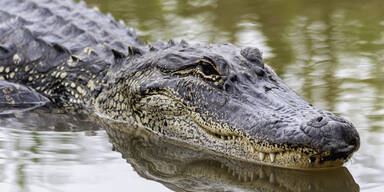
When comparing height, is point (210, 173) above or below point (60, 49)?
below

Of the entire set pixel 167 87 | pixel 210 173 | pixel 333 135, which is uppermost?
pixel 167 87

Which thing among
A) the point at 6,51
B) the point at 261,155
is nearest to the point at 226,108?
the point at 261,155

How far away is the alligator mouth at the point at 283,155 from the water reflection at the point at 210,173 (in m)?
0.05

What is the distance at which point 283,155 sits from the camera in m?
4.40

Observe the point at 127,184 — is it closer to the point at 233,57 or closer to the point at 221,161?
the point at 221,161

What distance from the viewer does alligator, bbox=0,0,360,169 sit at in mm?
4379

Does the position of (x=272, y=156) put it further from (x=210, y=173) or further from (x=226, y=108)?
(x=226, y=108)

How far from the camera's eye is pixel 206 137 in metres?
5.05

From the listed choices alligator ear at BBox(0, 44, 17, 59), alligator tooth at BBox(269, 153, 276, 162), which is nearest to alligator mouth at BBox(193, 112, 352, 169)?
alligator tooth at BBox(269, 153, 276, 162)

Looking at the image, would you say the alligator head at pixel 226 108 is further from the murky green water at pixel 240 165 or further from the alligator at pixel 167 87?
the murky green water at pixel 240 165

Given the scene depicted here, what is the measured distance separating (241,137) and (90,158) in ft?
3.79

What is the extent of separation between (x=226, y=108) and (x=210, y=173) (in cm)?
65

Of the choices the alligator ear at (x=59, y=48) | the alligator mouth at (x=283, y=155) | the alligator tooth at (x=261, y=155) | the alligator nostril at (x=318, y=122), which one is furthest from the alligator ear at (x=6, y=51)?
the alligator nostril at (x=318, y=122)

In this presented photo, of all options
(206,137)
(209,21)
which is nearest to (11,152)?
(206,137)
